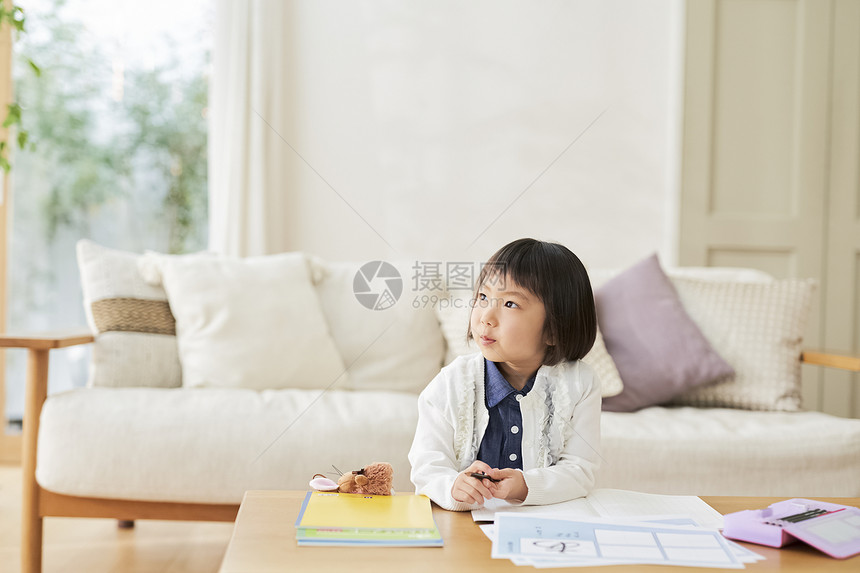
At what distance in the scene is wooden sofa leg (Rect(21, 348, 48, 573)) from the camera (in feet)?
5.48

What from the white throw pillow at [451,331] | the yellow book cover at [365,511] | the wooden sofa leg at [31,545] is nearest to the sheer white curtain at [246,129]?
the white throw pillow at [451,331]

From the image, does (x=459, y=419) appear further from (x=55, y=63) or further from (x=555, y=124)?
(x=55, y=63)

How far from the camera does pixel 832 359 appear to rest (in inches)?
78.6

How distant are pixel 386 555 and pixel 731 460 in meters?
1.17

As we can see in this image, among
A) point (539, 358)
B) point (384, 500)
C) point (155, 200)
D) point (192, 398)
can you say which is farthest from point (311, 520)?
point (155, 200)

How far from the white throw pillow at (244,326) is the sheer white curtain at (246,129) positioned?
66 centimetres

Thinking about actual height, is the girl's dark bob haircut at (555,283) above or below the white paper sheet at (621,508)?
above

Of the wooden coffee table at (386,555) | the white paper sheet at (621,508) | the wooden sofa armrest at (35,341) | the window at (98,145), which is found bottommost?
the white paper sheet at (621,508)

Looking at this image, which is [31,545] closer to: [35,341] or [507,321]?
[35,341]

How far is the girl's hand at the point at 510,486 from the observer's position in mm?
974

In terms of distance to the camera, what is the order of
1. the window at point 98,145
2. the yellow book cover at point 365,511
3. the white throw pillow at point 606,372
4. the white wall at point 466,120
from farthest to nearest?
1. the window at point 98,145
2. the white wall at point 466,120
3. the white throw pillow at point 606,372
4. the yellow book cover at point 365,511

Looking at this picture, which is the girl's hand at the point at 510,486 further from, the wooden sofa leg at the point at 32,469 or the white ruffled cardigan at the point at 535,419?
the wooden sofa leg at the point at 32,469

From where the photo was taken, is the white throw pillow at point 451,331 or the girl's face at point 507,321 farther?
the white throw pillow at point 451,331

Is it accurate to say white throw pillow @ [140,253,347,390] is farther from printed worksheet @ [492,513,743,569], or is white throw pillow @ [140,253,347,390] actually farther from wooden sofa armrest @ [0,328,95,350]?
printed worksheet @ [492,513,743,569]
